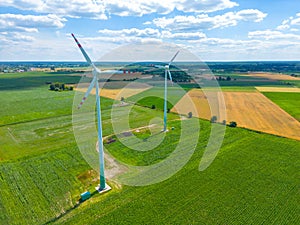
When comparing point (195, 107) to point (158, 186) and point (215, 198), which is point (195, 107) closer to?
point (158, 186)

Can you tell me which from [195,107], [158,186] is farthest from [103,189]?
[195,107]

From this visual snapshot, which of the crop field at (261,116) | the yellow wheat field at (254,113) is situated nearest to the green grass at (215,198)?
the crop field at (261,116)

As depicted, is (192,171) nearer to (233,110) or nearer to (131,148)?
(131,148)

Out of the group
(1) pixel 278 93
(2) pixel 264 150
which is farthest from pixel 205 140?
(1) pixel 278 93

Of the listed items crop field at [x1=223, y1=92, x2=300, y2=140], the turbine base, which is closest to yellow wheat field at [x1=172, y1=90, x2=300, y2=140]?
crop field at [x1=223, y1=92, x2=300, y2=140]

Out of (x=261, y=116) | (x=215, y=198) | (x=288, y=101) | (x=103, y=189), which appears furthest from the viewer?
(x=288, y=101)

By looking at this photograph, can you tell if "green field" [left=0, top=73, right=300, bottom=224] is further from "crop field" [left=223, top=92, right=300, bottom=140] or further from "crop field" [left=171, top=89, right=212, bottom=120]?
"crop field" [left=171, top=89, right=212, bottom=120]

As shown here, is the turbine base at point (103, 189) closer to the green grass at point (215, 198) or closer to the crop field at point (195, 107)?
the green grass at point (215, 198)
